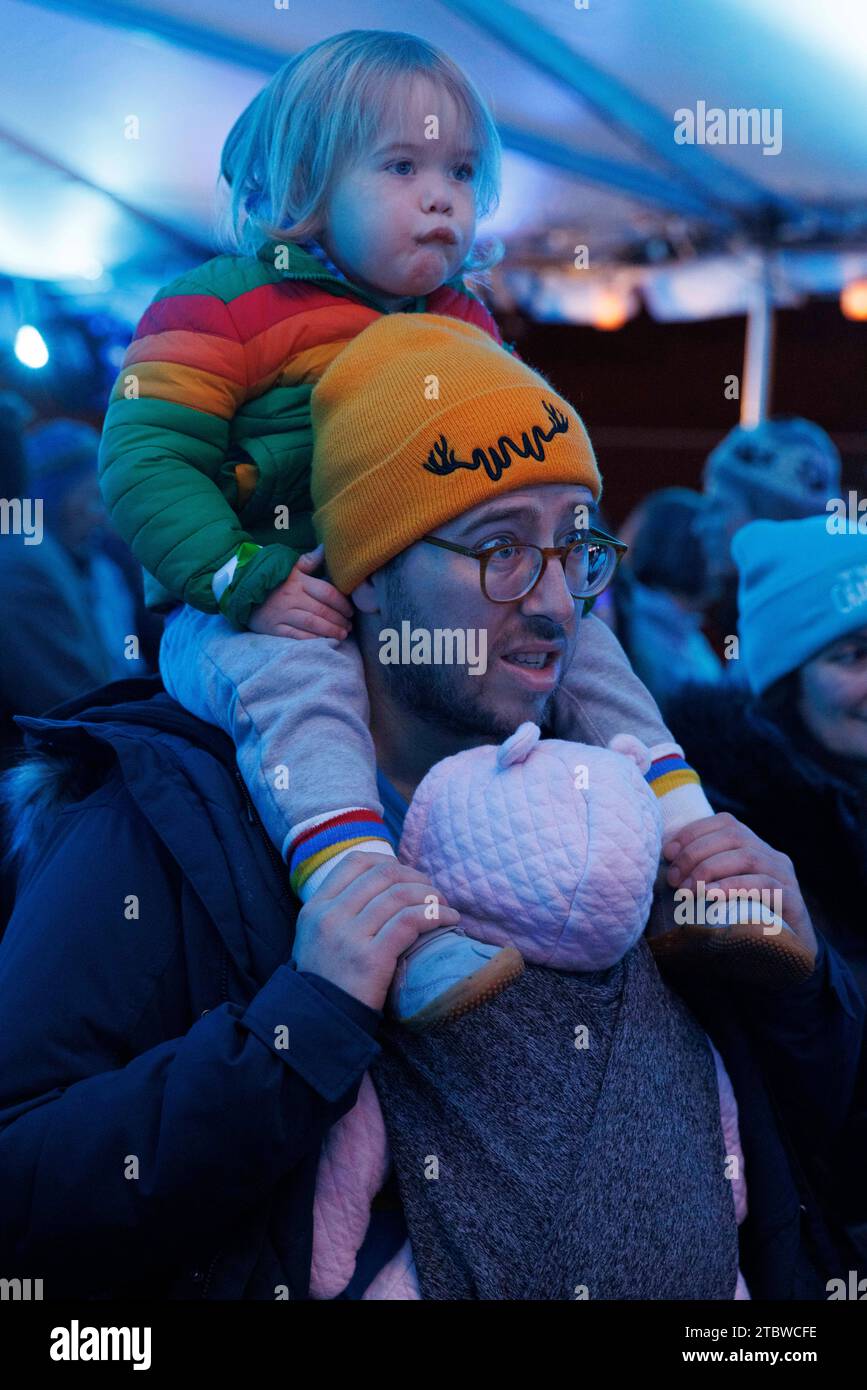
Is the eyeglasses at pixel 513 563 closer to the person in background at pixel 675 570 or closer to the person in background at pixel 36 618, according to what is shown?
the person in background at pixel 36 618

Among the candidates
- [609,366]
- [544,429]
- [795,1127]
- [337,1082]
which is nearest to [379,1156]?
[337,1082]

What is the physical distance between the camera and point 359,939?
116cm

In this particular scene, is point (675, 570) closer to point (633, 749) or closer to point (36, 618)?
point (36, 618)

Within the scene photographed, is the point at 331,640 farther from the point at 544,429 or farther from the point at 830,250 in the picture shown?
the point at 830,250

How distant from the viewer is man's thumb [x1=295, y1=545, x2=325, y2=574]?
4.83 feet

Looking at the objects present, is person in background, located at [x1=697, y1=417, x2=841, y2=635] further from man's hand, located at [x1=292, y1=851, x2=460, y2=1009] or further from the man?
man's hand, located at [x1=292, y1=851, x2=460, y2=1009]

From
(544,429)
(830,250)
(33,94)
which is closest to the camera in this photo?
(544,429)

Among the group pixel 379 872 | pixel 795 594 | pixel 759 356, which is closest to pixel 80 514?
pixel 795 594

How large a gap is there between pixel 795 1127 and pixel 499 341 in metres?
1.01

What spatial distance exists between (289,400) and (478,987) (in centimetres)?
78

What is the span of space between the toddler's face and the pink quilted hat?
614mm

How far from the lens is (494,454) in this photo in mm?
1370

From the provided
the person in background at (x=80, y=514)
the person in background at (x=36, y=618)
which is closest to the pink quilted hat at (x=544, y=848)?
the person in background at (x=36, y=618)

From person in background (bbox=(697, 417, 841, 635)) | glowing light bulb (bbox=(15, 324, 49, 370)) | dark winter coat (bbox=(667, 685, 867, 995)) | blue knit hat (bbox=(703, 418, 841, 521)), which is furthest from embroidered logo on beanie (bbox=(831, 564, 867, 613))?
glowing light bulb (bbox=(15, 324, 49, 370))
